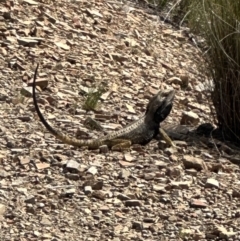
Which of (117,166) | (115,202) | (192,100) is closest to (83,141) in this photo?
(117,166)

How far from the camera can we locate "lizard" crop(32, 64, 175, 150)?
22.1ft

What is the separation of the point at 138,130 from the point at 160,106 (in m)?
0.36

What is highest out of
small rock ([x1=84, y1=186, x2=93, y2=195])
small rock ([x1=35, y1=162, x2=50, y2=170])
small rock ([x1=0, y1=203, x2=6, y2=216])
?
small rock ([x1=84, y1=186, x2=93, y2=195])

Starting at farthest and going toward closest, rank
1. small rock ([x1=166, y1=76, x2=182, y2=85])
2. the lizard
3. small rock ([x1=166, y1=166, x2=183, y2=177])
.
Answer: small rock ([x1=166, y1=76, x2=182, y2=85]) → the lizard → small rock ([x1=166, y1=166, x2=183, y2=177])

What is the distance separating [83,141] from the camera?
6.79 metres

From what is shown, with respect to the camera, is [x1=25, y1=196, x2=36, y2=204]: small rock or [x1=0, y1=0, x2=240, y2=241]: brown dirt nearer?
[x1=0, y1=0, x2=240, y2=241]: brown dirt

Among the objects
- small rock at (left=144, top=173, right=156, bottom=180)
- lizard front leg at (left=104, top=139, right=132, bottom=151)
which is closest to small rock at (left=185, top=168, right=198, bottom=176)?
small rock at (left=144, top=173, right=156, bottom=180)

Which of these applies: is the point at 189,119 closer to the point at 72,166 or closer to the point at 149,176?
the point at 149,176

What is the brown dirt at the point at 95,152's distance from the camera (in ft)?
19.2

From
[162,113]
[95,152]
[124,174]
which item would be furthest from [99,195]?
[162,113]

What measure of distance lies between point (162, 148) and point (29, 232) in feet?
5.46

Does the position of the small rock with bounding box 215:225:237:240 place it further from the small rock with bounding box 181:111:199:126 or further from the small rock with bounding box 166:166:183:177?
the small rock with bounding box 181:111:199:126

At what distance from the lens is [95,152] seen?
6797mm

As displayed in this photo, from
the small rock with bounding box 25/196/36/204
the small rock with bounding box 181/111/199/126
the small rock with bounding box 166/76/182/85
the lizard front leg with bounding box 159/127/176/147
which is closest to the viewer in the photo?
A: the small rock with bounding box 25/196/36/204
